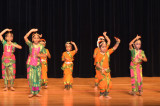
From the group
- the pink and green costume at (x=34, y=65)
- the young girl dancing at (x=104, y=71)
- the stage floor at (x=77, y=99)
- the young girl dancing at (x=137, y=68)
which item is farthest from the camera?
the young girl dancing at (x=137, y=68)

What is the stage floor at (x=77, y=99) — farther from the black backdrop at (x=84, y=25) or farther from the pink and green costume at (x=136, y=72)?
the black backdrop at (x=84, y=25)

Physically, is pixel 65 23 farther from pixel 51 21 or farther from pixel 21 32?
pixel 21 32

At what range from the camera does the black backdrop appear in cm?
873

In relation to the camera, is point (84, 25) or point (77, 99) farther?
point (84, 25)

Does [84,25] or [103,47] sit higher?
[84,25]

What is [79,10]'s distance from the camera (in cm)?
888

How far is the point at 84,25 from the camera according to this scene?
886 cm

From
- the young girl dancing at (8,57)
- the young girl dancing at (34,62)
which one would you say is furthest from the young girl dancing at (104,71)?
the young girl dancing at (8,57)

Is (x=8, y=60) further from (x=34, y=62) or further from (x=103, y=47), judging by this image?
(x=103, y=47)

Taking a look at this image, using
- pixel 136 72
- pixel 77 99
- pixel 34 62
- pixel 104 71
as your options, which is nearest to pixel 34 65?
pixel 34 62

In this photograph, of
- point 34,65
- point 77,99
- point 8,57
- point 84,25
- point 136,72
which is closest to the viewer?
point 77,99

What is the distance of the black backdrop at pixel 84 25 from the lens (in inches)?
344

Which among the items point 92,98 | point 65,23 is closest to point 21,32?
point 65,23

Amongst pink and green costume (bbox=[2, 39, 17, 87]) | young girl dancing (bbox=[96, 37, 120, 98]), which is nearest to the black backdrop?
pink and green costume (bbox=[2, 39, 17, 87])
